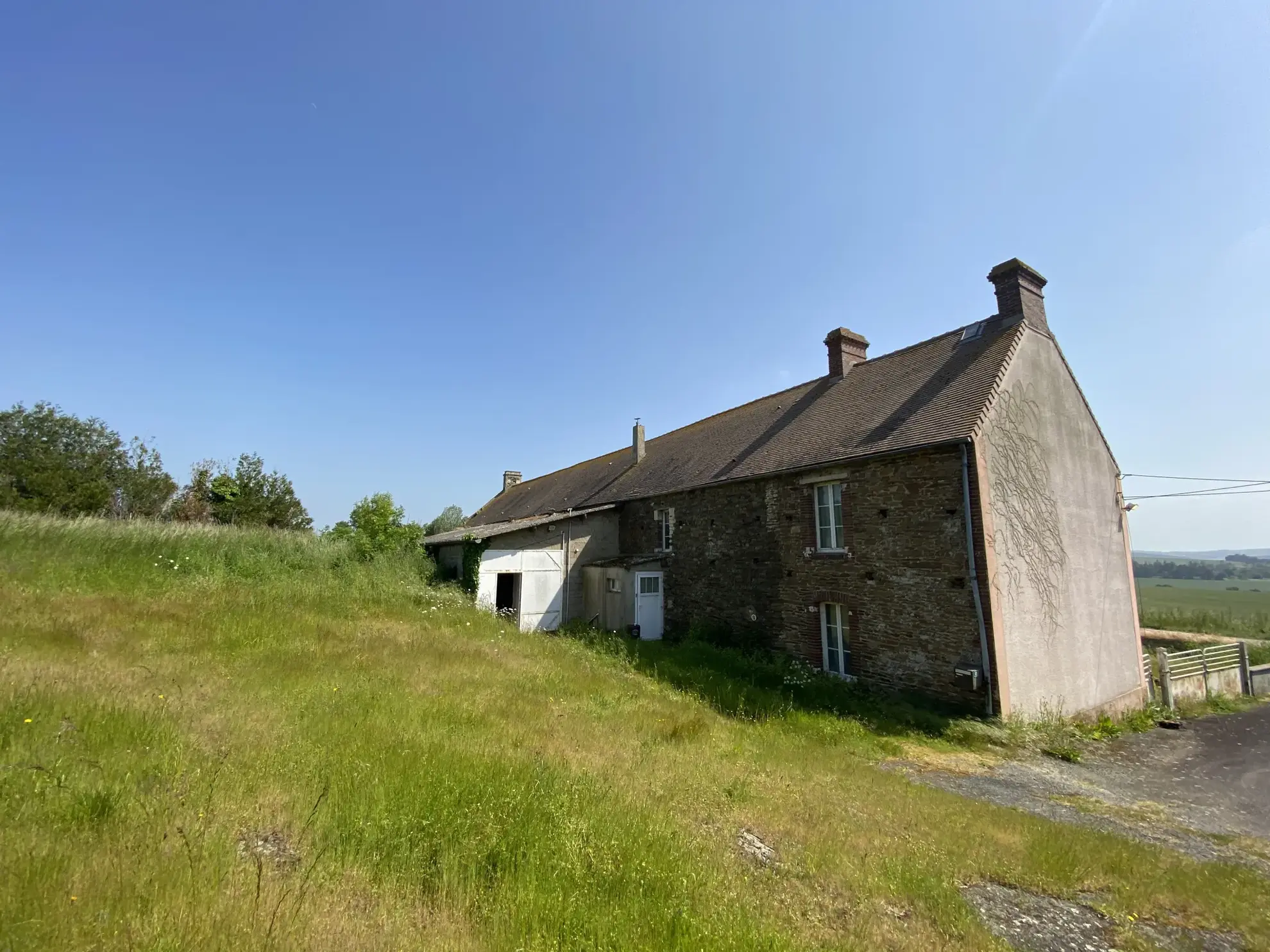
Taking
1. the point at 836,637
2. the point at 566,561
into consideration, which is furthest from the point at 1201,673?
the point at 566,561

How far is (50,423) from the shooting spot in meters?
36.3

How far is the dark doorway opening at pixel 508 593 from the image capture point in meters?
18.6

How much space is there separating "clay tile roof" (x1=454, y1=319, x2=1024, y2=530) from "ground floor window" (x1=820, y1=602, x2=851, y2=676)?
3.57m

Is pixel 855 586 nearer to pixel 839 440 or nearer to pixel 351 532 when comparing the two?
pixel 839 440

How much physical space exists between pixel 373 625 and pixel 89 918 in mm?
10168

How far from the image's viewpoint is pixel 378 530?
25.0 meters

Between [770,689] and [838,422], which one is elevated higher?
[838,422]

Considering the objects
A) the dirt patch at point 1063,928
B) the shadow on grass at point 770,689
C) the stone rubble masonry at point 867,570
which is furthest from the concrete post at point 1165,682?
the dirt patch at point 1063,928

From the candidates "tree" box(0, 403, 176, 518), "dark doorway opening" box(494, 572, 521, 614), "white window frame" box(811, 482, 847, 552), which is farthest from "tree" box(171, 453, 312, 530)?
"white window frame" box(811, 482, 847, 552)

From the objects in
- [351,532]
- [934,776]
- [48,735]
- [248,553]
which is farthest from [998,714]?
[351,532]

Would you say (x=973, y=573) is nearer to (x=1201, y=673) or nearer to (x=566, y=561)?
(x=1201, y=673)

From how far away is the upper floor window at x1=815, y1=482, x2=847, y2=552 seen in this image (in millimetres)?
13219

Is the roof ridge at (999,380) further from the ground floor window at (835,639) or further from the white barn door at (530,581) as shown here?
the white barn door at (530,581)

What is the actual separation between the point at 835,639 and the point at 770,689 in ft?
7.38
